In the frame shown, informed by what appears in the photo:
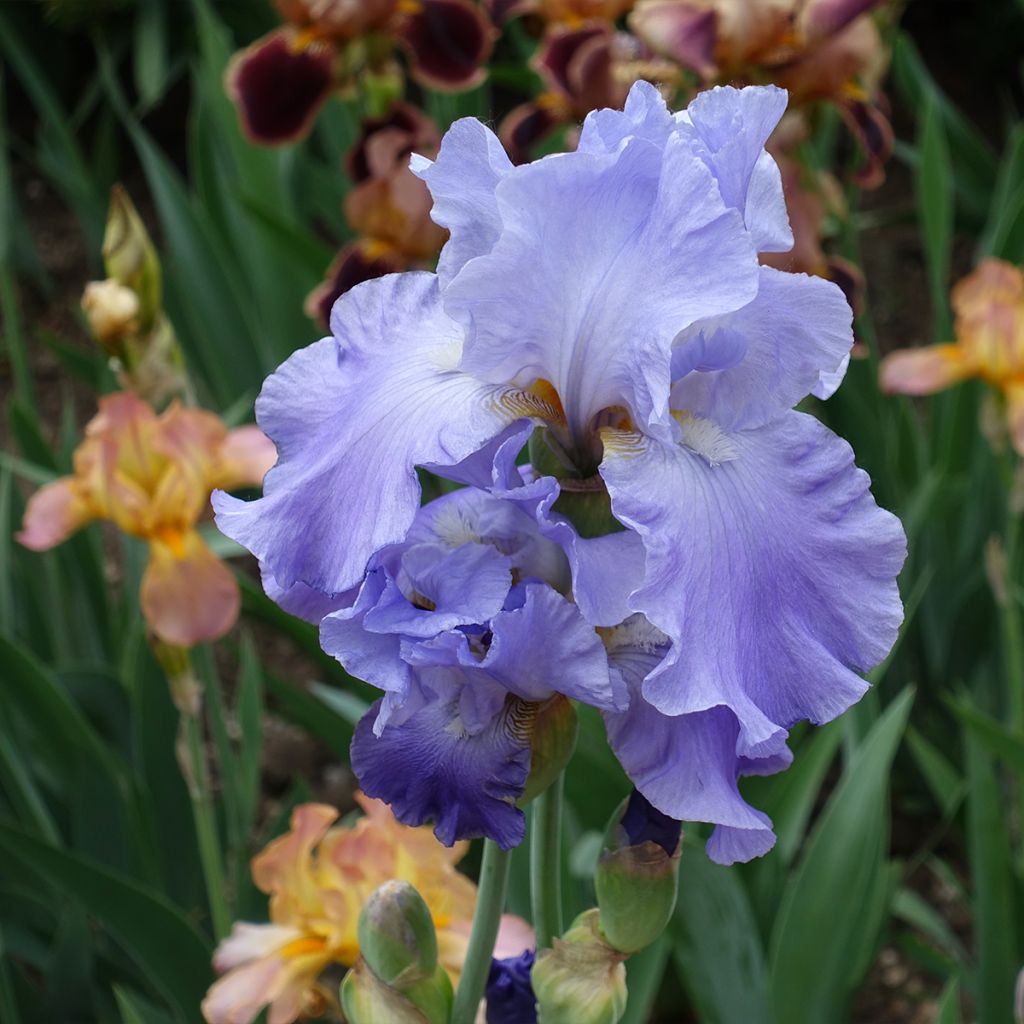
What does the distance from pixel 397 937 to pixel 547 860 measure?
83mm

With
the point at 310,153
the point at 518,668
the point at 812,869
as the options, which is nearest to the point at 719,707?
the point at 518,668

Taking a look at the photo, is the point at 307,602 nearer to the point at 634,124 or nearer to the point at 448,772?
the point at 448,772

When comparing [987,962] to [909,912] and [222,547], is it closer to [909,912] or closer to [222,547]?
[909,912]

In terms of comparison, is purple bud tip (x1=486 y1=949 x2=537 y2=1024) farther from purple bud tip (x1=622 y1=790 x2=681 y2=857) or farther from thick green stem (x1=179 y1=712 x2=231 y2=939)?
thick green stem (x1=179 y1=712 x2=231 y2=939)

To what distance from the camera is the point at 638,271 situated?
0.54 meters

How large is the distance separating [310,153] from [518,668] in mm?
2868

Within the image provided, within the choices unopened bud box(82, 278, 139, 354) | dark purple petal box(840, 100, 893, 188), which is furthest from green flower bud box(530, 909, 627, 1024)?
dark purple petal box(840, 100, 893, 188)

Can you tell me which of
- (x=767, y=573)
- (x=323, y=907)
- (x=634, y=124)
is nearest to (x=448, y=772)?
(x=767, y=573)

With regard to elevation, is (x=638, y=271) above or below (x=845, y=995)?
above

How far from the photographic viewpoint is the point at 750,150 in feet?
1.81

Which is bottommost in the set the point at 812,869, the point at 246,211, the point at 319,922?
the point at 812,869

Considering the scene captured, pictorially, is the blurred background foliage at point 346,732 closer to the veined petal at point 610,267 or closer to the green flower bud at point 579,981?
the green flower bud at point 579,981

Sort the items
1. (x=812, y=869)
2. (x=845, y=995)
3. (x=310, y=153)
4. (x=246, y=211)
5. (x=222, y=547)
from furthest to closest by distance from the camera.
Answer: (x=310, y=153) → (x=246, y=211) → (x=222, y=547) → (x=845, y=995) → (x=812, y=869)

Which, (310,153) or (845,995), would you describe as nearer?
(845,995)
